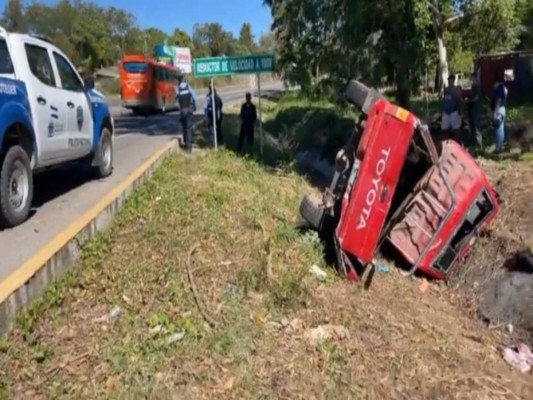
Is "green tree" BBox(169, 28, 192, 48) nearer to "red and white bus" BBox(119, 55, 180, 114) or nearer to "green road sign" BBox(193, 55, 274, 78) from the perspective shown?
"red and white bus" BBox(119, 55, 180, 114)

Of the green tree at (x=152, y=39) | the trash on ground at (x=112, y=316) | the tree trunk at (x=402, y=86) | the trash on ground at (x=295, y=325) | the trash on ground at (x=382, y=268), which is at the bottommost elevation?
the trash on ground at (x=382, y=268)

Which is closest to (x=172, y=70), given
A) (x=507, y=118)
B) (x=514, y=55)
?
(x=514, y=55)

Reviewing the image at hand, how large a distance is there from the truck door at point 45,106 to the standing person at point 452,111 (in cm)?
898

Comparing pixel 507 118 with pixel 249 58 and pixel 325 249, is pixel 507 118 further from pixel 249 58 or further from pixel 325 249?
pixel 325 249

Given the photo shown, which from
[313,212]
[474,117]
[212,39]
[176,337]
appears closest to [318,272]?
[313,212]

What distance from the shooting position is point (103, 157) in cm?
959

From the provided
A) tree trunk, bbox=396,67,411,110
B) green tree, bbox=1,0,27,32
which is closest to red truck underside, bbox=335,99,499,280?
tree trunk, bbox=396,67,411,110

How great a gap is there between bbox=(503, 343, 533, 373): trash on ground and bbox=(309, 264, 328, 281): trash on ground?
210 centimetres

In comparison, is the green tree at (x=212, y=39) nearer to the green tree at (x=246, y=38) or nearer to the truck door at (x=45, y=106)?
the green tree at (x=246, y=38)

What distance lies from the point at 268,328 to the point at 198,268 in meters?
1.12

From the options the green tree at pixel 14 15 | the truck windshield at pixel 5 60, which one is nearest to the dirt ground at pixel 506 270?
the truck windshield at pixel 5 60

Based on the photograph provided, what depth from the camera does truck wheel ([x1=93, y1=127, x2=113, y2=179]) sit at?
9.32 m

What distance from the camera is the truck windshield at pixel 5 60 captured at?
664 cm

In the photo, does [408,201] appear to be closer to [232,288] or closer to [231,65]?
[232,288]
